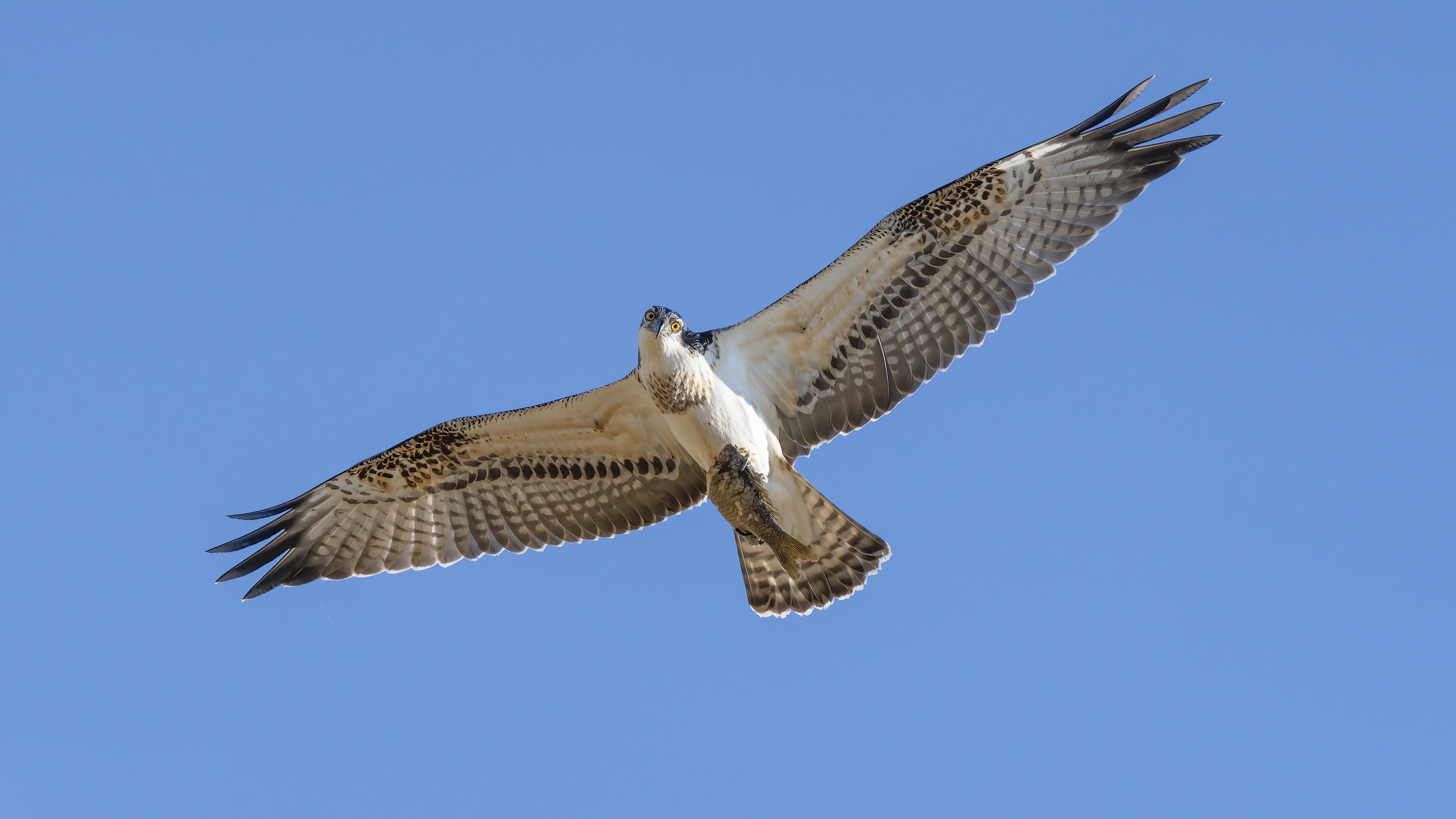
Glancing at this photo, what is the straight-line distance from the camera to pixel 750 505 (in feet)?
33.5

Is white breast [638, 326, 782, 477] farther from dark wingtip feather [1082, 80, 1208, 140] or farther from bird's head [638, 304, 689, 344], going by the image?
dark wingtip feather [1082, 80, 1208, 140]

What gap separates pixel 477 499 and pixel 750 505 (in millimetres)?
2509

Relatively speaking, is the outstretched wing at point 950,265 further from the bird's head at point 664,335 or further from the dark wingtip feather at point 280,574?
the dark wingtip feather at point 280,574

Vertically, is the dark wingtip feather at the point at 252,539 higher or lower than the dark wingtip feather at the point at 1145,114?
lower

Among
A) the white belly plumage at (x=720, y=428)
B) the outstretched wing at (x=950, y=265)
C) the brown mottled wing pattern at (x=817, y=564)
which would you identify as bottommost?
the brown mottled wing pattern at (x=817, y=564)

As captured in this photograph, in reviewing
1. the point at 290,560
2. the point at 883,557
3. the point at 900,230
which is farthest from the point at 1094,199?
the point at 290,560

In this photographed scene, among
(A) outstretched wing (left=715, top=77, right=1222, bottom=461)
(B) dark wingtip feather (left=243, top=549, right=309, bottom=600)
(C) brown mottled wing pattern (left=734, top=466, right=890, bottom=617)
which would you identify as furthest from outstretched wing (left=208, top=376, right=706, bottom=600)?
(A) outstretched wing (left=715, top=77, right=1222, bottom=461)

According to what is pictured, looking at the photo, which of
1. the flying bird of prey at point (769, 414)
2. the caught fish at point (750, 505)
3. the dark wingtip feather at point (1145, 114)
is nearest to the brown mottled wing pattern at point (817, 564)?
the flying bird of prey at point (769, 414)

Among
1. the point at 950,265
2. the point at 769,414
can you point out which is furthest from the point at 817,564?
the point at 950,265

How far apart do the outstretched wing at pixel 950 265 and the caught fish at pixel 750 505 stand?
63 cm

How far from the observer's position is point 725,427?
33.7ft

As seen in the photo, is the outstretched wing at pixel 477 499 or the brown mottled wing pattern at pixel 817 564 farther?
the outstretched wing at pixel 477 499

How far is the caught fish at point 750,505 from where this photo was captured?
33.4 ft

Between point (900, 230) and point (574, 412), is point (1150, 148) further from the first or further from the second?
point (574, 412)
